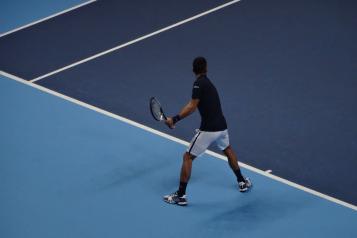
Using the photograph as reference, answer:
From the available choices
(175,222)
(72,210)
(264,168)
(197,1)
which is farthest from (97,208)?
(197,1)

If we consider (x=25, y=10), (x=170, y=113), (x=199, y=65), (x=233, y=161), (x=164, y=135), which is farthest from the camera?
(x=25, y=10)

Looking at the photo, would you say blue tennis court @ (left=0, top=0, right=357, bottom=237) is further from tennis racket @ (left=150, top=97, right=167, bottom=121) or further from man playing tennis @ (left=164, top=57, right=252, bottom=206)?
tennis racket @ (left=150, top=97, right=167, bottom=121)

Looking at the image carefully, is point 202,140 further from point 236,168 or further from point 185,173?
point 236,168

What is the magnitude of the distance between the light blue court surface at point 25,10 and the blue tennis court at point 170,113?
76 mm

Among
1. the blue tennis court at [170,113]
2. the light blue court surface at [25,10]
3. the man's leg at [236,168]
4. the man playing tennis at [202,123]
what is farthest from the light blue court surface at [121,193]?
the light blue court surface at [25,10]

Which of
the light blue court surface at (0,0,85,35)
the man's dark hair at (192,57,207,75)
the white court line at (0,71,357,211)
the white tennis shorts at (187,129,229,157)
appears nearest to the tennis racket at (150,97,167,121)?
the white tennis shorts at (187,129,229,157)

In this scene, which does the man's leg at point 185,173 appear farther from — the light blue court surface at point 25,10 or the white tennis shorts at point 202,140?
the light blue court surface at point 25,10

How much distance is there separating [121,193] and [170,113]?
2.69 m

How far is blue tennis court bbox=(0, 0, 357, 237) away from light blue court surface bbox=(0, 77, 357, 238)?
3cm

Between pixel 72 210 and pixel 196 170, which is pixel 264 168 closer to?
pixel 196 170

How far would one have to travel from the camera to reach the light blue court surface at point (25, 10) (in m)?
17.6

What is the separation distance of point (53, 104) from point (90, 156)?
86.0 inches

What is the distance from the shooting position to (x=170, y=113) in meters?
13.3

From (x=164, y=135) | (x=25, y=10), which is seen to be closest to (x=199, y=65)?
(x=164, y=135)
